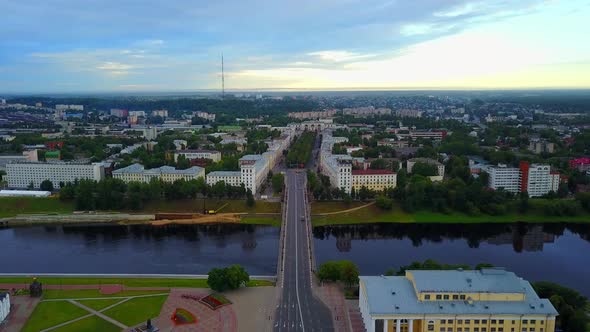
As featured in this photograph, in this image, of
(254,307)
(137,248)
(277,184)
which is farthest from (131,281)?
(277,184)

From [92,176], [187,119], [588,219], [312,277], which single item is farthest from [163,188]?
[187,119]

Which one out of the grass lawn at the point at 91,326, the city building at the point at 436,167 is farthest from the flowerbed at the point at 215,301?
the city building at the point at 436,167

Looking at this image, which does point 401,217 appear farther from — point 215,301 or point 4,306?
point 4,306

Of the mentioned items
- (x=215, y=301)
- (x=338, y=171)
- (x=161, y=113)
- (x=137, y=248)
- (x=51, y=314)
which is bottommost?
(x=137, y=248)

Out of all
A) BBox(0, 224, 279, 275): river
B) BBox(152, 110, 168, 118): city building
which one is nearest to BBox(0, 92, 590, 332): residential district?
BBox(0, 224, 279, 275): river

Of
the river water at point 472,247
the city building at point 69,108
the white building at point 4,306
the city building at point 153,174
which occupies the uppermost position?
the city building at point 69,108

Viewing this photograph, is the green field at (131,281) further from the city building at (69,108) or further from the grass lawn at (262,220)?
the city building at (69,108)
